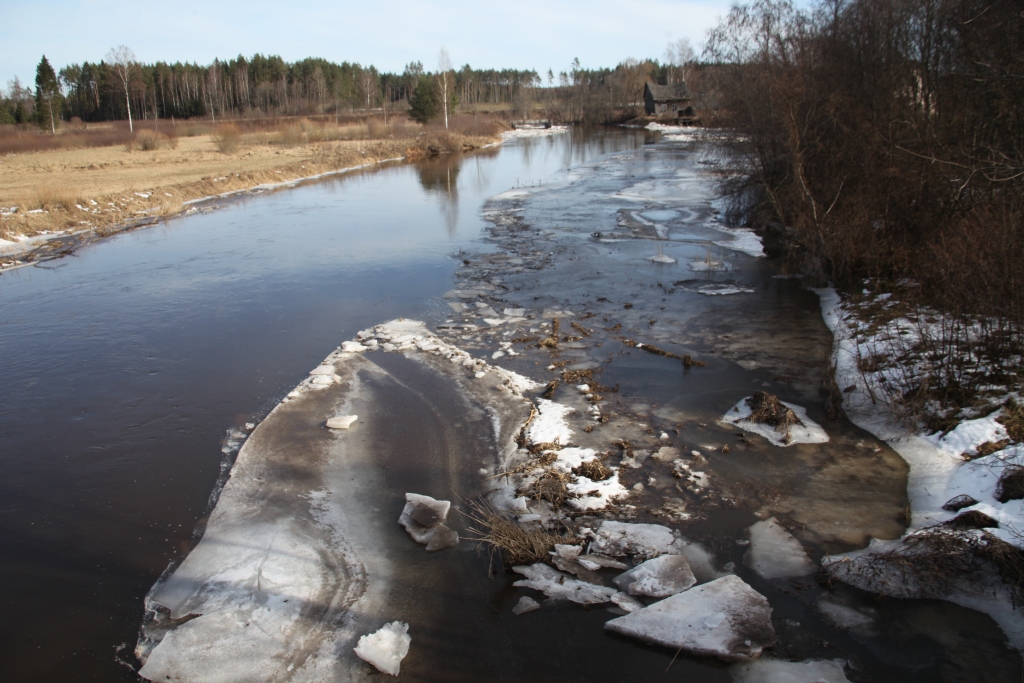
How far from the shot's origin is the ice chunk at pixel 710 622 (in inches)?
185

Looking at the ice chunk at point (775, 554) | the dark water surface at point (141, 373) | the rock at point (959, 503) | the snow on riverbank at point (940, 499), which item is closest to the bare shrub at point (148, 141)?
the dark water surface at point (141, 373)

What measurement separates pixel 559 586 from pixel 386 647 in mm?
1485

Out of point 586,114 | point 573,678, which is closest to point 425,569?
point 573,678

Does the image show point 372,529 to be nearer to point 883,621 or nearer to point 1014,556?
point 883,621

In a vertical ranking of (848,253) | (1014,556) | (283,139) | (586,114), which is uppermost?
(586,114)

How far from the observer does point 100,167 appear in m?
34.1

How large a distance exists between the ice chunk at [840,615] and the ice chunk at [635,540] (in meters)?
1.19

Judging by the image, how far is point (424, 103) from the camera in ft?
198

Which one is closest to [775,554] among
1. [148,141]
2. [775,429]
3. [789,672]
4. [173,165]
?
[789,672]

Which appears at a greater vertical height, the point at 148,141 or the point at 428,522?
the point at 148,141

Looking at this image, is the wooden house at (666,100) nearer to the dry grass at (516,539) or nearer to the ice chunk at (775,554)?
the ice chunk at (775,554)

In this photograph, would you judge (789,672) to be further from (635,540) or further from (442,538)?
(442,538)

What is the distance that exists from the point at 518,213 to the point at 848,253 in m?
12.6

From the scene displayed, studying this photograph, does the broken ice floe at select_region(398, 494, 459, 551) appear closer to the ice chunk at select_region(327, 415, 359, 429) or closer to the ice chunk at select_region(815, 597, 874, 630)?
the ice chunk at select_region(327, 415, 359, 429)
